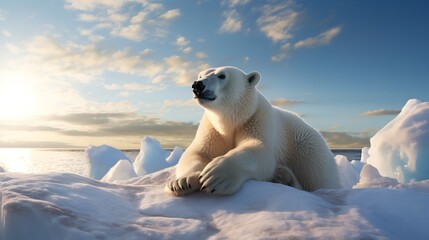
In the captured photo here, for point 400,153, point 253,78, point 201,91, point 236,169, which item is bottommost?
point 400,153

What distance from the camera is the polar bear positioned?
11.9ft

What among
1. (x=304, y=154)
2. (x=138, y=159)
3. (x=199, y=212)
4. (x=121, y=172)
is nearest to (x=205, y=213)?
(x=199, y=212)

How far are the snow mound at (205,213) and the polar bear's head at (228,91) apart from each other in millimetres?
1368

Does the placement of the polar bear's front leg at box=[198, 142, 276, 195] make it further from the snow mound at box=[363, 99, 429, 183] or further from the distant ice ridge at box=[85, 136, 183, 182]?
the distant ice ridge at box=[85, 136, 183, 182]

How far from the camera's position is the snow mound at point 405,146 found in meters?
9.91

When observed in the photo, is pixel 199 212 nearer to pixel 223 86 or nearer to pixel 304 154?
pixel 223 86

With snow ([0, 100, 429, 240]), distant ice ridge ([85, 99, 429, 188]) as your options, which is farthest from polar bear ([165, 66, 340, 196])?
distant ice ridge ([85, 99, 429, 188])

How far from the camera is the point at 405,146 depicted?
10273mm

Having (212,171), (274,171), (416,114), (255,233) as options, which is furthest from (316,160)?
(416,114)

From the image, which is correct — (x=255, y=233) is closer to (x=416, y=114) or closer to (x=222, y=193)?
(x=222, y=193)

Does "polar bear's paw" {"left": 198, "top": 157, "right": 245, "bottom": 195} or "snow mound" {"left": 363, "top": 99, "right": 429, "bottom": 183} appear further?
"snow mound" {"left": 363, "top": 99, "right": 429, "bottom": 183}

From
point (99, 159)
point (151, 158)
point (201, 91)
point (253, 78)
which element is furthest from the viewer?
point (151, 158)

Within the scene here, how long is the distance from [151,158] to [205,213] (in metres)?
12.5

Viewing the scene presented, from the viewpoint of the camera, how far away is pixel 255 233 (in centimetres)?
199
